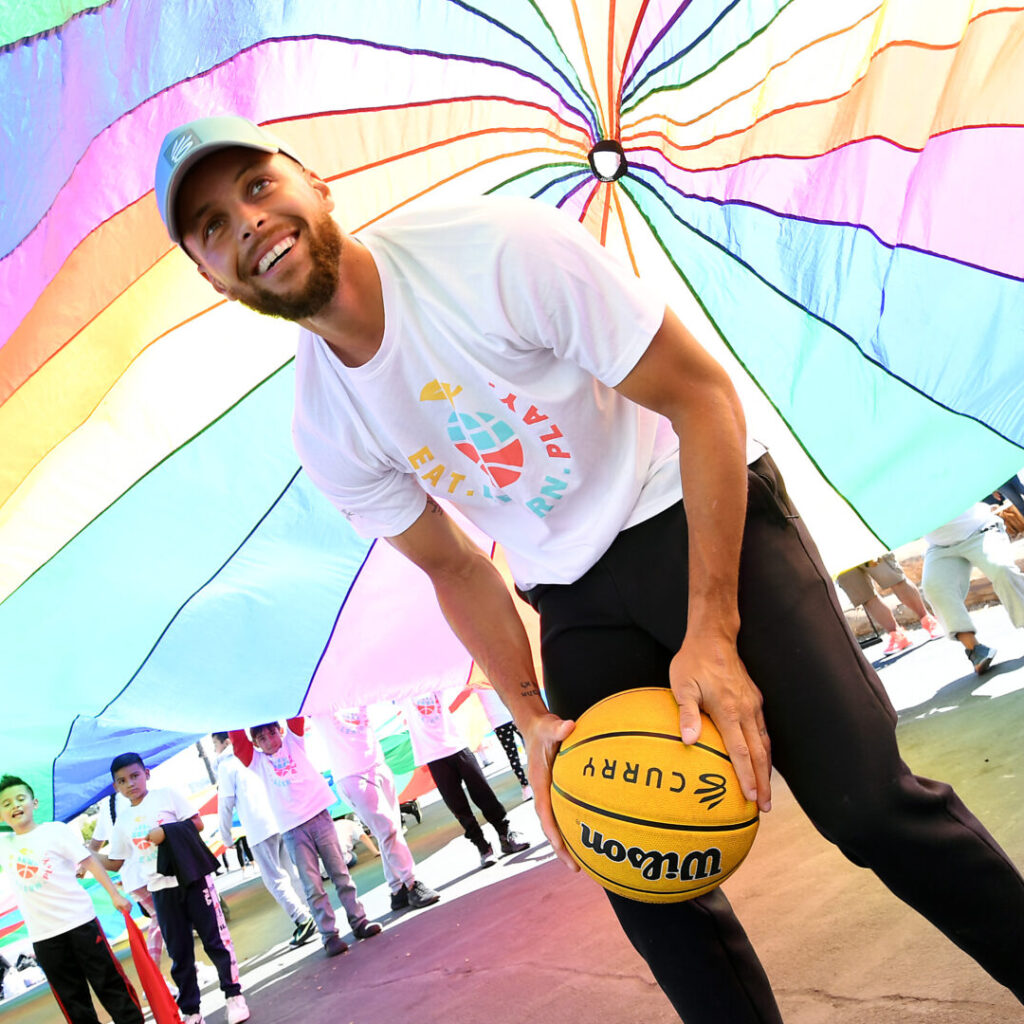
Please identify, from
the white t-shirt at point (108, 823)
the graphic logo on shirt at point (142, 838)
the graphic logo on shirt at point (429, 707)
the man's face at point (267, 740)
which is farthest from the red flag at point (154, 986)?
the graphic logo on shirt at point (429, 707)

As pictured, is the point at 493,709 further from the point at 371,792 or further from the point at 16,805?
the point at 16,805

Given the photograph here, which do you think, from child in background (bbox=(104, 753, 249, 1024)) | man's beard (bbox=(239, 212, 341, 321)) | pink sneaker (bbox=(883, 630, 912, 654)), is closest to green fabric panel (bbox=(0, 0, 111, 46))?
man's beard (bbox=(239, 212, 341, 321))

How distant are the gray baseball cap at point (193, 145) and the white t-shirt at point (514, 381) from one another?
269 millimetres

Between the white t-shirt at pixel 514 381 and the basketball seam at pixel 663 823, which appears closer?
the basketball seam at pixel 663 823

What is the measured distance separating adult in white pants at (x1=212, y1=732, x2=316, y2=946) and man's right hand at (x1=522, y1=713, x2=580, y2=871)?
15.8ft

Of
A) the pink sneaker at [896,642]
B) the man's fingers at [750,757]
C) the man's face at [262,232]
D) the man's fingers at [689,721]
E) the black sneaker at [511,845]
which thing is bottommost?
the pink sneaker at [896,642]

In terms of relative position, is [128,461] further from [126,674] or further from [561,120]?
[561,120]

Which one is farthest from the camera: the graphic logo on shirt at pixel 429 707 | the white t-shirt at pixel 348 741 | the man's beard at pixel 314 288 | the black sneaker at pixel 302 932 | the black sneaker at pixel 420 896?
the black sneaker at pixel 302 932

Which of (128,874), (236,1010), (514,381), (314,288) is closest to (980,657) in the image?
(236,1010)

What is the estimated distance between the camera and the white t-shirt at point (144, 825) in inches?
217

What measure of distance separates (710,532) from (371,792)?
4.95 metres

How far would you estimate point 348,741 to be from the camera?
6.24 metres

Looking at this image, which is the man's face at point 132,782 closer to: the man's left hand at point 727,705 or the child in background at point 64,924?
the child in background at point 64,924

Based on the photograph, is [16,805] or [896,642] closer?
[16,805]
